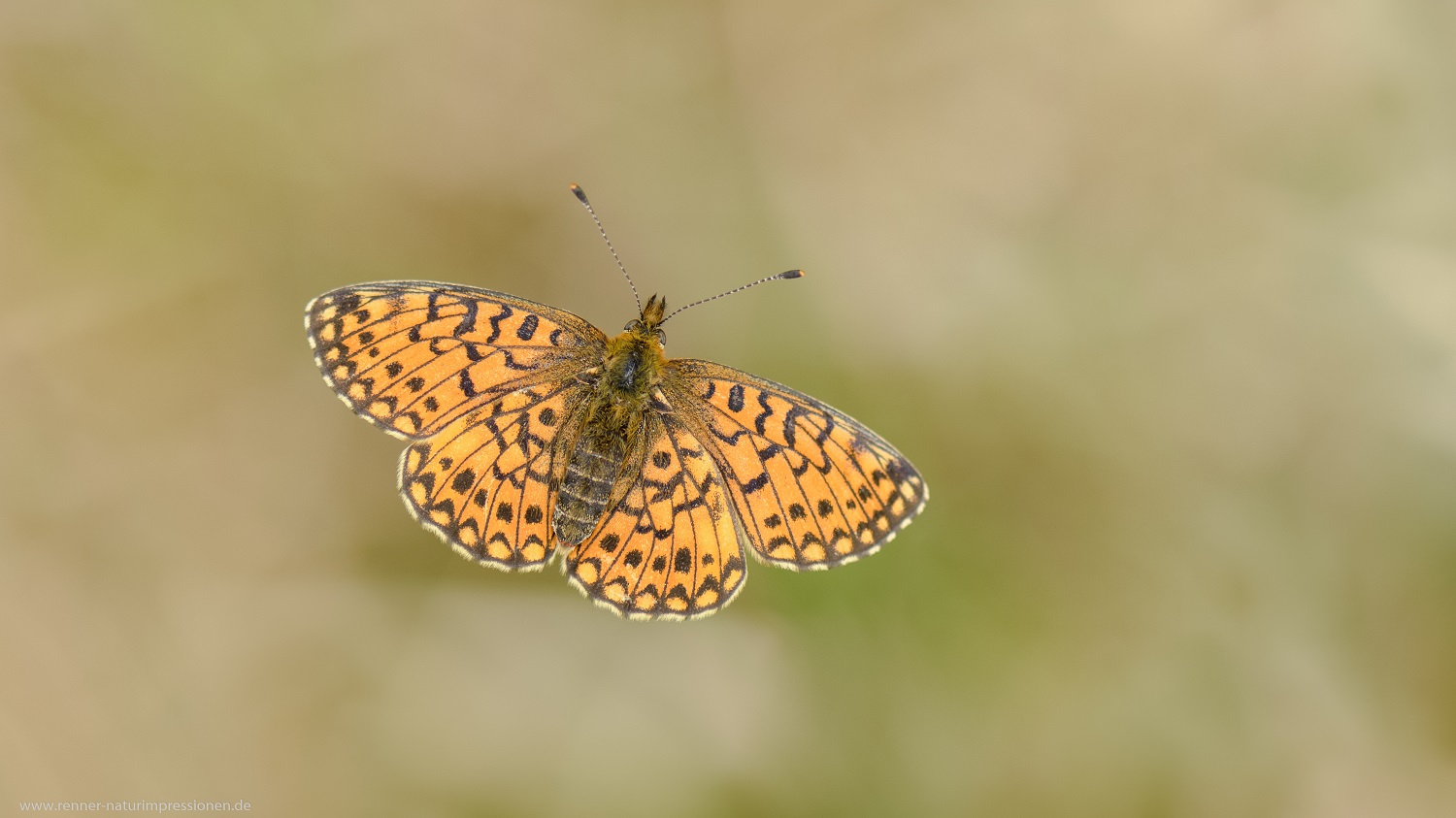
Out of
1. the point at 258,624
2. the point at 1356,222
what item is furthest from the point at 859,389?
the point at 258,624

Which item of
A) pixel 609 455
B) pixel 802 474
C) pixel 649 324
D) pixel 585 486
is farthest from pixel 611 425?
pixel 802 474

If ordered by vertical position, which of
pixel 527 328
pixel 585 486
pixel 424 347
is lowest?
pixel 585 486

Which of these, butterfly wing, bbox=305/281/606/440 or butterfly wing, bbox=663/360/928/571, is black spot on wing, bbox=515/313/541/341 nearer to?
butterfly wing, bbox=305/281/606/440

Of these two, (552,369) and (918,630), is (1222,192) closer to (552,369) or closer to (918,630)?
(918,630)

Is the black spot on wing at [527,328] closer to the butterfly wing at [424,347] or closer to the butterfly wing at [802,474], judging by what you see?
the butterfly wing at [424,347]

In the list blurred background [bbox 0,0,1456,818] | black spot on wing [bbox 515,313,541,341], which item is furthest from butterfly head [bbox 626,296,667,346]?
blurred background [bbox 0,0,1456,818]

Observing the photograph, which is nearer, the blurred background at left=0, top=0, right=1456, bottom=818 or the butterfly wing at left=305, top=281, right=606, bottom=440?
the butterfly wing at left=305, top=281, right=606, bottom=440

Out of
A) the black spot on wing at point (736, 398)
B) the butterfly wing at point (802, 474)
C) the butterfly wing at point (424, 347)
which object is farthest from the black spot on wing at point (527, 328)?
the black spot on wing at point (736, 398)

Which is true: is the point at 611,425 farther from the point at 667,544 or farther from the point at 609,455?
the point at 667,544
